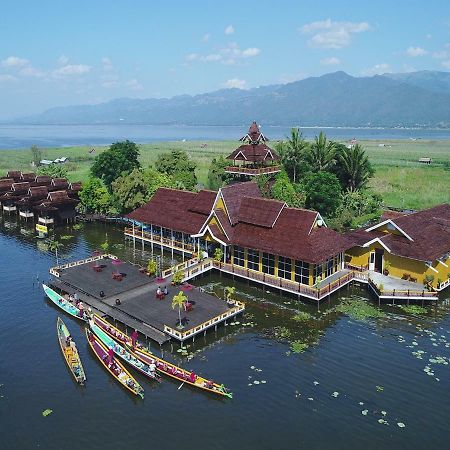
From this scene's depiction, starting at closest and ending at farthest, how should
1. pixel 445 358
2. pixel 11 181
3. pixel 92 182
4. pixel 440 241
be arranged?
pixel 445 358 → pixel 440 241 → pixel 92 182 → pixel 11 181

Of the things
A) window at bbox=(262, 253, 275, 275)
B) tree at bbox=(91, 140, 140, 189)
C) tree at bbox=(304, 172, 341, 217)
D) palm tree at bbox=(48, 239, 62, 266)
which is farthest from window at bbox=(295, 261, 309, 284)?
tree at bbox=(91, 140, 140, 189)

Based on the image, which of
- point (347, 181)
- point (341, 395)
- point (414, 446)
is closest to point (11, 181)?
point (347, 181)

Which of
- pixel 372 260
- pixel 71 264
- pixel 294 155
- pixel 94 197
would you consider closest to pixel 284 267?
pixel 372 260

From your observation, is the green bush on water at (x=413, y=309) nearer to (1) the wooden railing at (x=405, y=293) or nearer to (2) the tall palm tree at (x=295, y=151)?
(1) the wooden railing at (x=405, y=293)

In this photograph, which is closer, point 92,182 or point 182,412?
point 182,412

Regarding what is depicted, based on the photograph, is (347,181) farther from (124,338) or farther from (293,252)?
(124,338)

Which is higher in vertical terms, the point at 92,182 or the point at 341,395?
the point at 92,182
